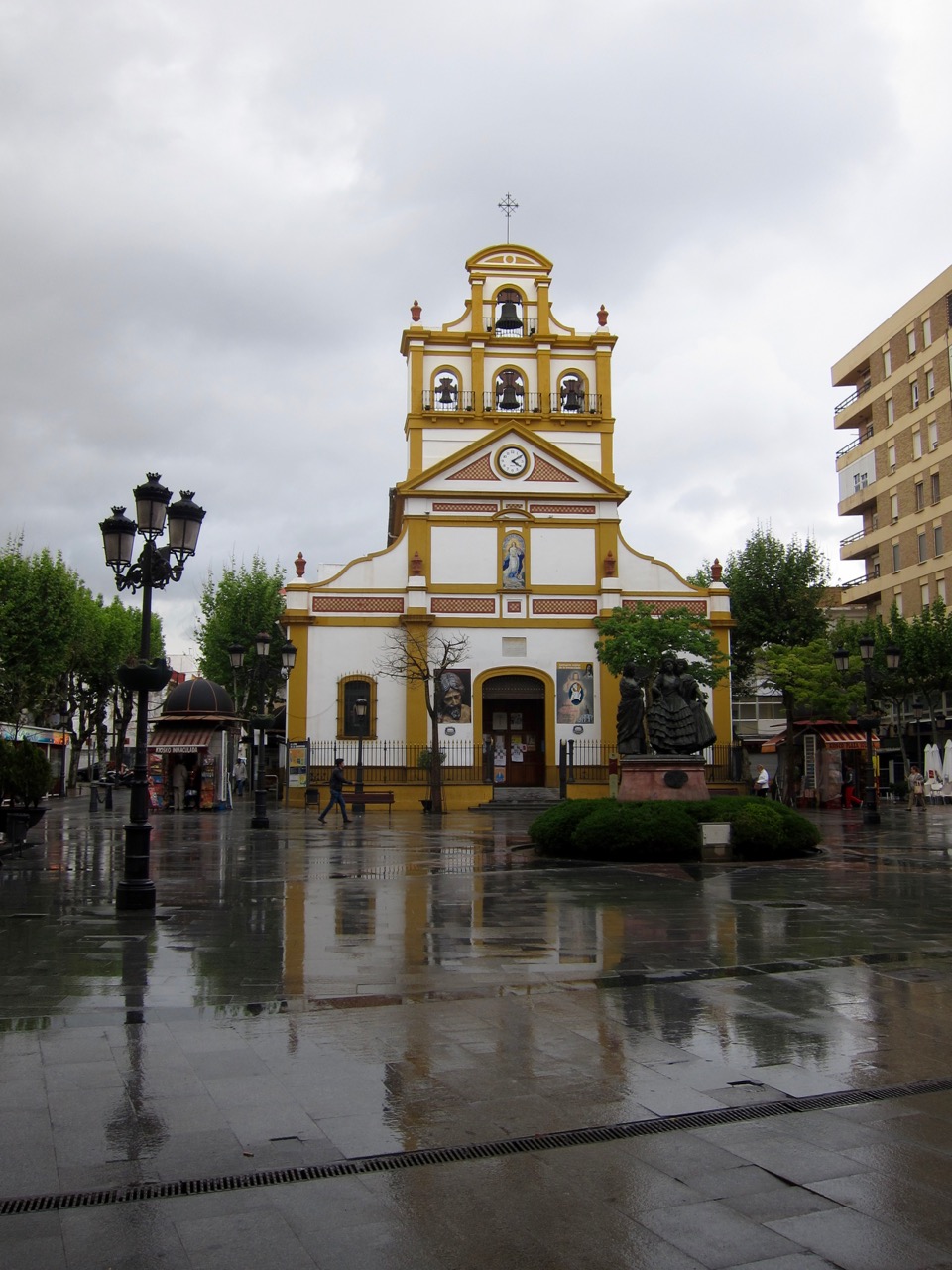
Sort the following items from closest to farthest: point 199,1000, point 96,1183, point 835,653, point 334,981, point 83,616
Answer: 1. point 96,1183
2. point 199,1000
3. point 334,981
4. point 835,653
5. point 83,616

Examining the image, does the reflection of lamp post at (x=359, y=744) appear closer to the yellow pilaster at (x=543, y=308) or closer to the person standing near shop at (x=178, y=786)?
the person standing near shop at (x=178, y=786)

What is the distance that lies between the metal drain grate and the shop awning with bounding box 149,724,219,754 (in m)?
31.6

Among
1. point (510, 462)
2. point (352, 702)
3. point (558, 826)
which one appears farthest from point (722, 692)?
point (558, 826)

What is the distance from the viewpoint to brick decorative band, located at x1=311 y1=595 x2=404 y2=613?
42969 mm

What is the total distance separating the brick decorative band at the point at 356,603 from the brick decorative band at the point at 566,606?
5375mm

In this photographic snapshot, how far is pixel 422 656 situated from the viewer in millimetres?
41250

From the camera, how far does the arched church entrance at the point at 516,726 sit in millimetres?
43156

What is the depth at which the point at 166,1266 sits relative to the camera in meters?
3.58

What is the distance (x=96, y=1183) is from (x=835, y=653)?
30688 millimetres

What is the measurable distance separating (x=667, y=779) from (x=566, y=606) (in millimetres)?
24564

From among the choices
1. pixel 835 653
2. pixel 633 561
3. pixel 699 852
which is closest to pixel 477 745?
pixel 633 561

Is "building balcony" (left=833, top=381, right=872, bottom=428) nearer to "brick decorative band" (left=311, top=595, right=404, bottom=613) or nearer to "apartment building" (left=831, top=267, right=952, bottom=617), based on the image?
"apartment building" (left=831, top=267, right=952, bottom=617)

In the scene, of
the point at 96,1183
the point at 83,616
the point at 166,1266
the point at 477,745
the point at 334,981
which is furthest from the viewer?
the point at 83,616

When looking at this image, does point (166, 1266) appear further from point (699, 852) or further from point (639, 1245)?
point (699, 852)
